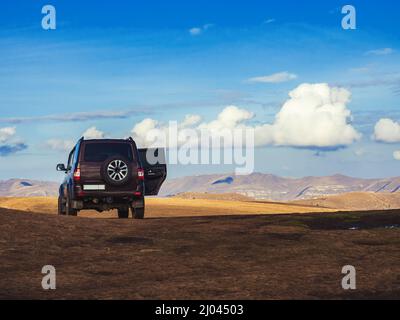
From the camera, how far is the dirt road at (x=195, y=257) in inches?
330

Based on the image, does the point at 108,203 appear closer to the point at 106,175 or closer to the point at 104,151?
the point at 106,175

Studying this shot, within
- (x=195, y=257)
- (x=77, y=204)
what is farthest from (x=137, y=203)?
(x=195, y=257)

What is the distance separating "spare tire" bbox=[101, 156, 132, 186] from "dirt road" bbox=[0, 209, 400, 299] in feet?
3.98

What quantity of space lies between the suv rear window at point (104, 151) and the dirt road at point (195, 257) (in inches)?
79.5

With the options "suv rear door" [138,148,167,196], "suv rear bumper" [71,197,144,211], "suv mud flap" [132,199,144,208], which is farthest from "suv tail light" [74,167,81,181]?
"suv rear door" [138,148,167,196]

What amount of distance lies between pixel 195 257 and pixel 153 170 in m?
8.63

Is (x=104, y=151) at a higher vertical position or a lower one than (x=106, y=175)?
higher

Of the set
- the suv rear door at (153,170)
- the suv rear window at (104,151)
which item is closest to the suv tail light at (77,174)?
the suv rear window at (104,151)

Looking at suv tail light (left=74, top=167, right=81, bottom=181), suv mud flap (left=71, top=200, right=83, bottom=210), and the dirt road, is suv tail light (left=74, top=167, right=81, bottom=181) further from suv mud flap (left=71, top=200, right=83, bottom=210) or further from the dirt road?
the dirt road

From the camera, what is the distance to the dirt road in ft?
27.5

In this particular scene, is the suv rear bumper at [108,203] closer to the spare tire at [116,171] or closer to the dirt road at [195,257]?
the spare tire at [116,171]

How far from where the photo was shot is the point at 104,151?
17.3m
